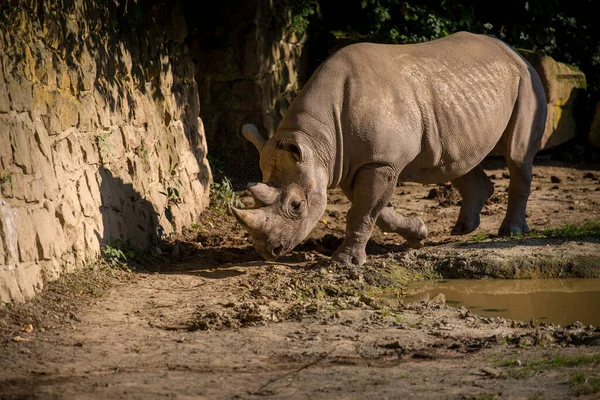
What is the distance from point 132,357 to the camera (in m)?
4.74

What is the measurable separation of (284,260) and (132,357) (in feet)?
9.92

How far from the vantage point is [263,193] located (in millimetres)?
6910

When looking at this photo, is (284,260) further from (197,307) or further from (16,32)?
(16,32)

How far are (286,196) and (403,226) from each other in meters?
1.36

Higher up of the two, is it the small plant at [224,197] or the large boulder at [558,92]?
the large boulder at [558,92]

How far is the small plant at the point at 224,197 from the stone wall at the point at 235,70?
1.01m

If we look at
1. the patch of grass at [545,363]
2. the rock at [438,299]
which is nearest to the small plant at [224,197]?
the rock at [438,299]

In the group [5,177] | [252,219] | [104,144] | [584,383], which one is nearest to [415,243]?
A: [252,219]

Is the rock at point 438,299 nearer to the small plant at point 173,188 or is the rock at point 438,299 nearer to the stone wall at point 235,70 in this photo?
the small plant at point 173,188

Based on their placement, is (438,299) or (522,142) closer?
(438,299)

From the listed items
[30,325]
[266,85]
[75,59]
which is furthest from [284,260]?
[266,85]

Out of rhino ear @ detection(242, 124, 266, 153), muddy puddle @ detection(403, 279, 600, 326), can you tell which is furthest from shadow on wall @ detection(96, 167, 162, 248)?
muddy puddle @ detection(403, 279, 600, 326)

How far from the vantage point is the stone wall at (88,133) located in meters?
5.75

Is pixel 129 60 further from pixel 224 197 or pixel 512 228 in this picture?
pixel 512 228
